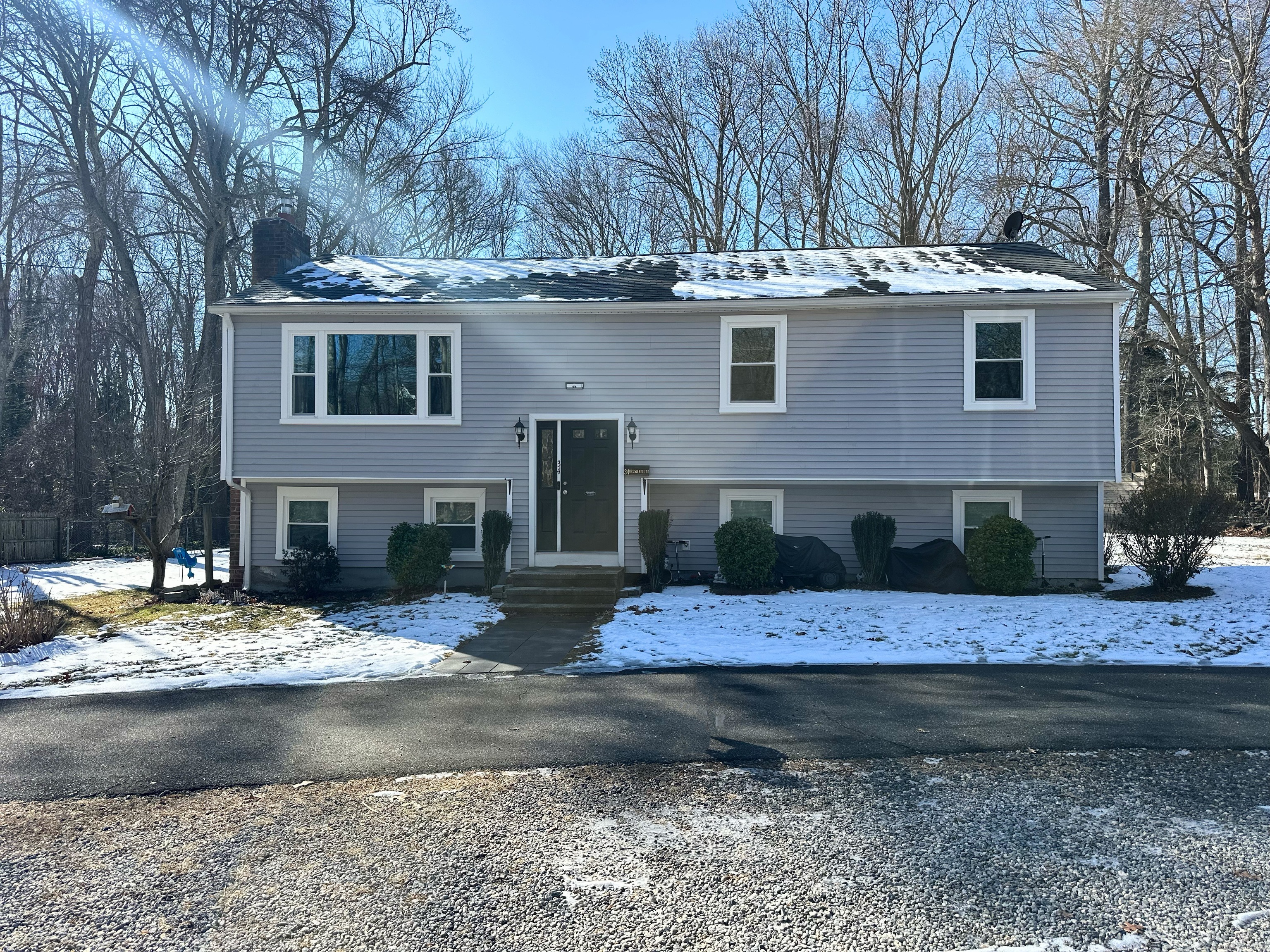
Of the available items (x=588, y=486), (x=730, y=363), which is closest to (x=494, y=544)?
(x=588, y=486)

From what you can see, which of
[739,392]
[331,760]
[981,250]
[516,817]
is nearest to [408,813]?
[516,817]

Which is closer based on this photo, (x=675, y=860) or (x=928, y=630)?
(x=675, y=860)

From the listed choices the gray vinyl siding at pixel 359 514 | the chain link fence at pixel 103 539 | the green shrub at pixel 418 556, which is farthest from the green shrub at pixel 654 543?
the chain link fence at pixel 103 539

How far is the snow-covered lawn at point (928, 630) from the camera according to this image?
8406 millimetres

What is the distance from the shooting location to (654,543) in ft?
41.0

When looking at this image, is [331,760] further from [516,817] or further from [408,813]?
[516,817]

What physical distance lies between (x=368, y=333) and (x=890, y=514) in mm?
8738

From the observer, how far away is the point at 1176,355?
22891 millimetres

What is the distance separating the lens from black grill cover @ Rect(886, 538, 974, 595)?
12.3 m

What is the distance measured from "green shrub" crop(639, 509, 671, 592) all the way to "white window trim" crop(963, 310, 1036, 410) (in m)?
4.90

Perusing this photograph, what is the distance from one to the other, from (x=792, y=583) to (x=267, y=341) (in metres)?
8.96

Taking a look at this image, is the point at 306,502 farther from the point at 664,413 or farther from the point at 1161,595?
the point at 1161,595

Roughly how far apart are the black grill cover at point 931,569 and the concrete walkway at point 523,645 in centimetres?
467

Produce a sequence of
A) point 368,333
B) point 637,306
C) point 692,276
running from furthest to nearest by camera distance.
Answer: point 692,276 < point 368,333 < point 637,306
